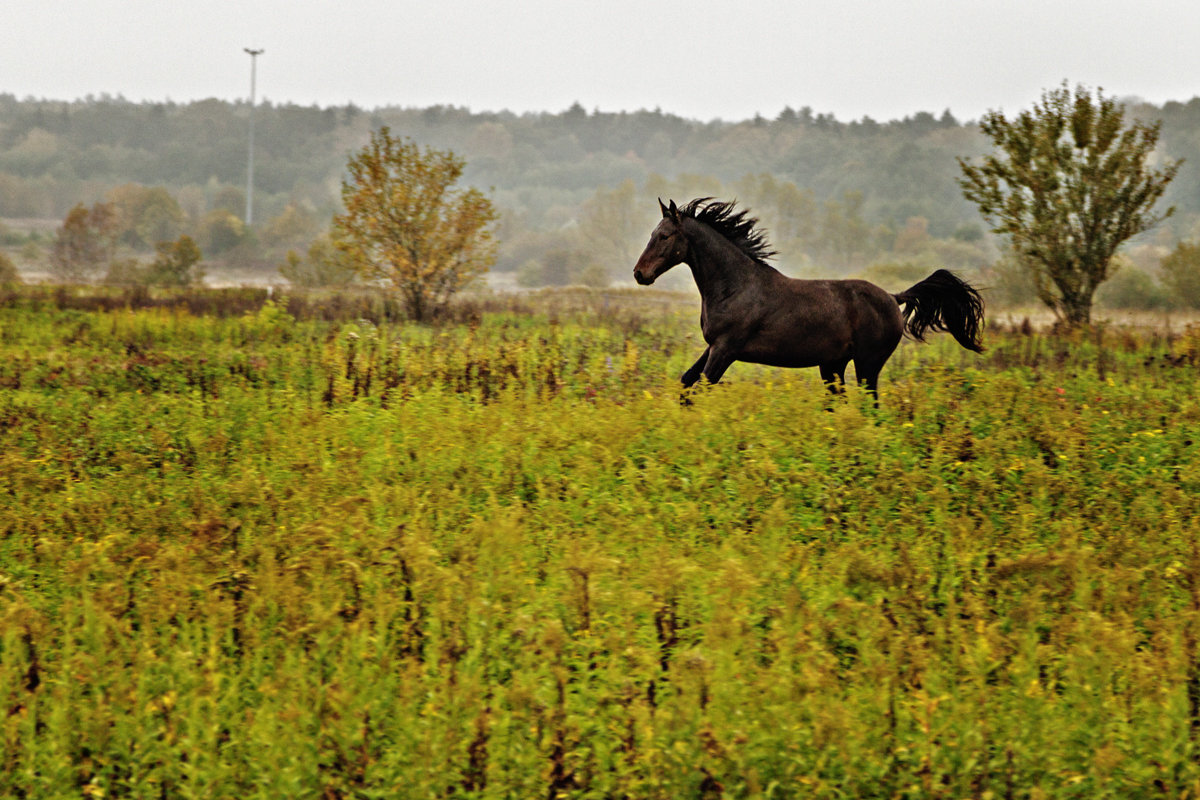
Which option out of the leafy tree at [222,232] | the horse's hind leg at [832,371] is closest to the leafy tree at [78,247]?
the leafy tree at [222,232]

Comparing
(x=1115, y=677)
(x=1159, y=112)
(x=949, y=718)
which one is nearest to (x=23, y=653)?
(x=949, y=718)

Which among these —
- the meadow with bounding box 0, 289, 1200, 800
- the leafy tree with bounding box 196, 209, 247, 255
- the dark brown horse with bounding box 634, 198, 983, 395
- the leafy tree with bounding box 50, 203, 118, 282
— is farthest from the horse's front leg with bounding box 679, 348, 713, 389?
the leafy tree with bounding box 196, 209, 247, 255

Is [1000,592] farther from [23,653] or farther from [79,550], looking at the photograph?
[79,550]

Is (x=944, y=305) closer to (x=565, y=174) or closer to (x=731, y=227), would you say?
(x=731, y=227)

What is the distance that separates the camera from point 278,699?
13.2 feet

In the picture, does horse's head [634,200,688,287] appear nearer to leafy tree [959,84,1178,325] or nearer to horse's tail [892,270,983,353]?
horse's tail [892,270,983,353]

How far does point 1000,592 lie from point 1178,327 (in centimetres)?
2314

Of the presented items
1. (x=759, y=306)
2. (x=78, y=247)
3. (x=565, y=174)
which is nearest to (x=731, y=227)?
A: (x=759, y=306)

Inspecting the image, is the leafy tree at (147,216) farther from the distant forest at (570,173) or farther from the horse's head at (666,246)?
the horse's head at (666,246)

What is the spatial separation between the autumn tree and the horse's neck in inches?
447

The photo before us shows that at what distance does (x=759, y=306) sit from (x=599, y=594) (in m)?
5.03

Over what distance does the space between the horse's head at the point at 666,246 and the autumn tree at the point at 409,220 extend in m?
11.3

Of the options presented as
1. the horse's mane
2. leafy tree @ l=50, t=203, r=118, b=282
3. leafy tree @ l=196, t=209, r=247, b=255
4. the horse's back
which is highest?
leafy tree @ l=196, t=209, r=247, b=255

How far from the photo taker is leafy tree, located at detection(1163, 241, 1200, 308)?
40444 mm
